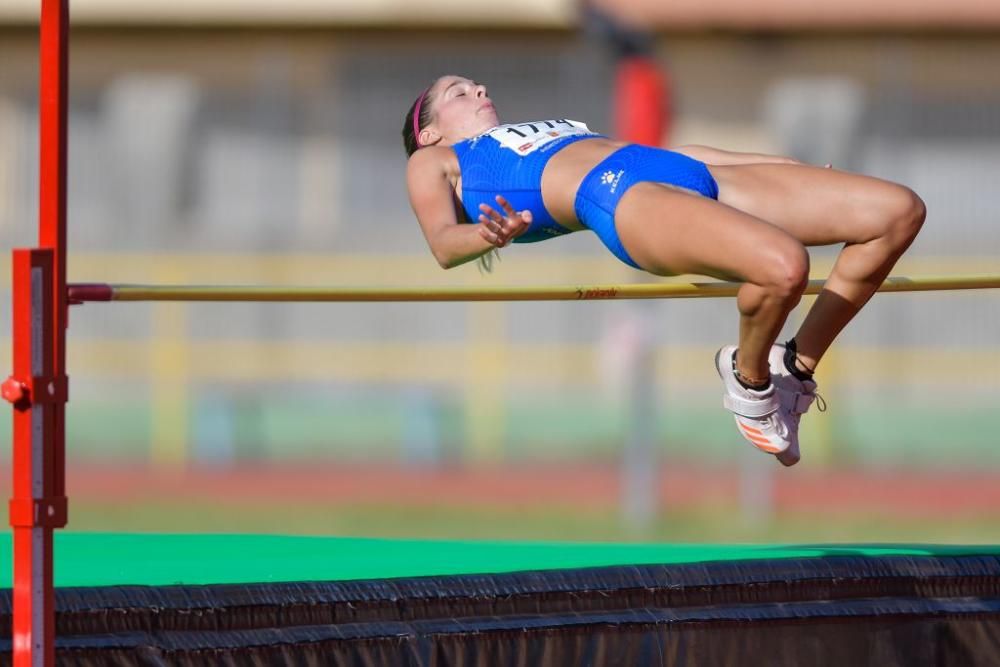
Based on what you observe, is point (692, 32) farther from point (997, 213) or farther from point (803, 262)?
point (803, 262)

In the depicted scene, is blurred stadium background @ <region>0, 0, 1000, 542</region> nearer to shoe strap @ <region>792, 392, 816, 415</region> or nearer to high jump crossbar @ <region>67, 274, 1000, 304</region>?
high jump crossbar @ <region>67, 274, 1000, 304</region>

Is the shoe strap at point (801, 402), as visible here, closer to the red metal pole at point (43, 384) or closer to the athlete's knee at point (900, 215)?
the athlete's knee at point (900, 215)

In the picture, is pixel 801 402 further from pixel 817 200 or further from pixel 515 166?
pixel 515 166

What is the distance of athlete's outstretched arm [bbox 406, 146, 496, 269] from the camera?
370 cm

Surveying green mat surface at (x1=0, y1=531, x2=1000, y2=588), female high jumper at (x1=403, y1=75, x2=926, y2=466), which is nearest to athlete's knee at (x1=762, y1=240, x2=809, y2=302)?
female high jumper at (x1=403, y1=75, x2=926, y2=466)

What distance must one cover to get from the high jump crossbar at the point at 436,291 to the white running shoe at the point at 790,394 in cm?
20

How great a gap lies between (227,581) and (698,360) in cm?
891

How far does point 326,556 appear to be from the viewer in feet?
14.1

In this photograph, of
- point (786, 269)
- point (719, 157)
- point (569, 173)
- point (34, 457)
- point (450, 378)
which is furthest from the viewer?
point (450, 378)

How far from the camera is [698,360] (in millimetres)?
12477

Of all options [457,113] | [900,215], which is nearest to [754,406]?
[900,215]

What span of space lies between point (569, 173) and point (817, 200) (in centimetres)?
58

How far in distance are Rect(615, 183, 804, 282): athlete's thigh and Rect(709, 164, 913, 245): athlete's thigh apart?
280 mm

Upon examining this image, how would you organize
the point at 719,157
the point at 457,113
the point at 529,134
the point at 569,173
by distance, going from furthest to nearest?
the point at 457,113 → the point at 719,157 → the point at 529,134 → the point at 569,173
